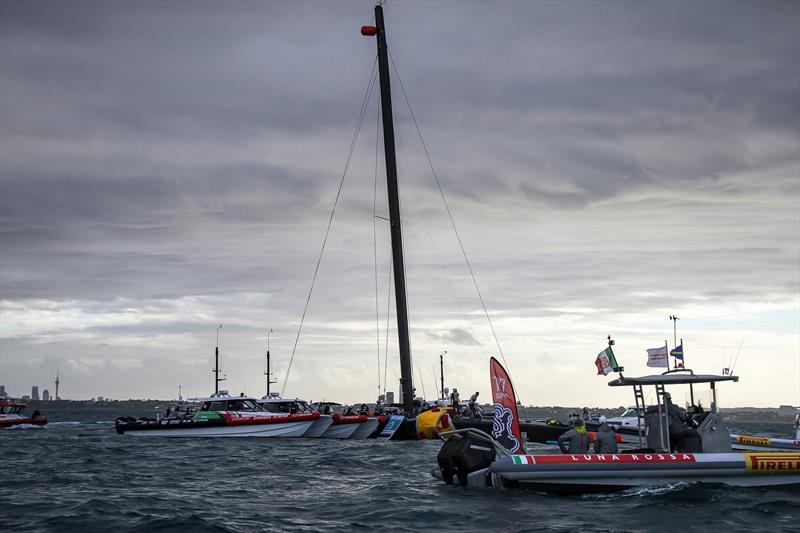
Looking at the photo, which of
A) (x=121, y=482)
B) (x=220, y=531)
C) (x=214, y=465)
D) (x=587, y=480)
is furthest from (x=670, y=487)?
(x=214, y=465)

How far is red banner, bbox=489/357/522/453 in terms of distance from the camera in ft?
60.6

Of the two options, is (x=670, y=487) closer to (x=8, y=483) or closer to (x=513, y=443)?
(x=513, y=443)

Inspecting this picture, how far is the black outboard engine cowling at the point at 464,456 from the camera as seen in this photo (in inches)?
704

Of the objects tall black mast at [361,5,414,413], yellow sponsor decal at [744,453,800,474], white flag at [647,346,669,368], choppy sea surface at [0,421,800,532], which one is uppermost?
tall black mast at [361,5,414,413]

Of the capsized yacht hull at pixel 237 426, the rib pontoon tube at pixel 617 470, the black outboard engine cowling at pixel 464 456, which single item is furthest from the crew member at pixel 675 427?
the capsized yacht hull at pixel 237 426

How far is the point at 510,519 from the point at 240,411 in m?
31.6

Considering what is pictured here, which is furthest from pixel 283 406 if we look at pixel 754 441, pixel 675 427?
pixel 675 427

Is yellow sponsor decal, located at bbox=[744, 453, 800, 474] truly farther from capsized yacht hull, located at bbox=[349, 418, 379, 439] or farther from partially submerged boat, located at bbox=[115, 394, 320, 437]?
partially submerged boat, located at bbox=[115, 394, 320, 437]

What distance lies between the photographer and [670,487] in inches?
672

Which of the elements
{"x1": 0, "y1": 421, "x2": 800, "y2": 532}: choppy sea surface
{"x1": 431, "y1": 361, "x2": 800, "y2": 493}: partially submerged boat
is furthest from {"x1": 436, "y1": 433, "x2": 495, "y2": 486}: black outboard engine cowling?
{"x1": 0, "y1": 421, "x2": 800, "y2": 532}: choppy sea surface

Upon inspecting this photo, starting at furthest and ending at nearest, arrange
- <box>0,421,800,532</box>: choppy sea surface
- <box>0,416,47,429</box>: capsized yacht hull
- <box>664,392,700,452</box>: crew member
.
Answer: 1. <box>0,416,47,429</box>: capsized yacht hull
2. <box>664,392,700,452</box>: crew member
3. <box>0,421,800,532</box>: choppy sea surface

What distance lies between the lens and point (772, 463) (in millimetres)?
17344

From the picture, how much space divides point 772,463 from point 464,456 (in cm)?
638

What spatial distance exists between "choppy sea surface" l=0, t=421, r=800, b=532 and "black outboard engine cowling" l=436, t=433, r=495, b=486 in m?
0.42
